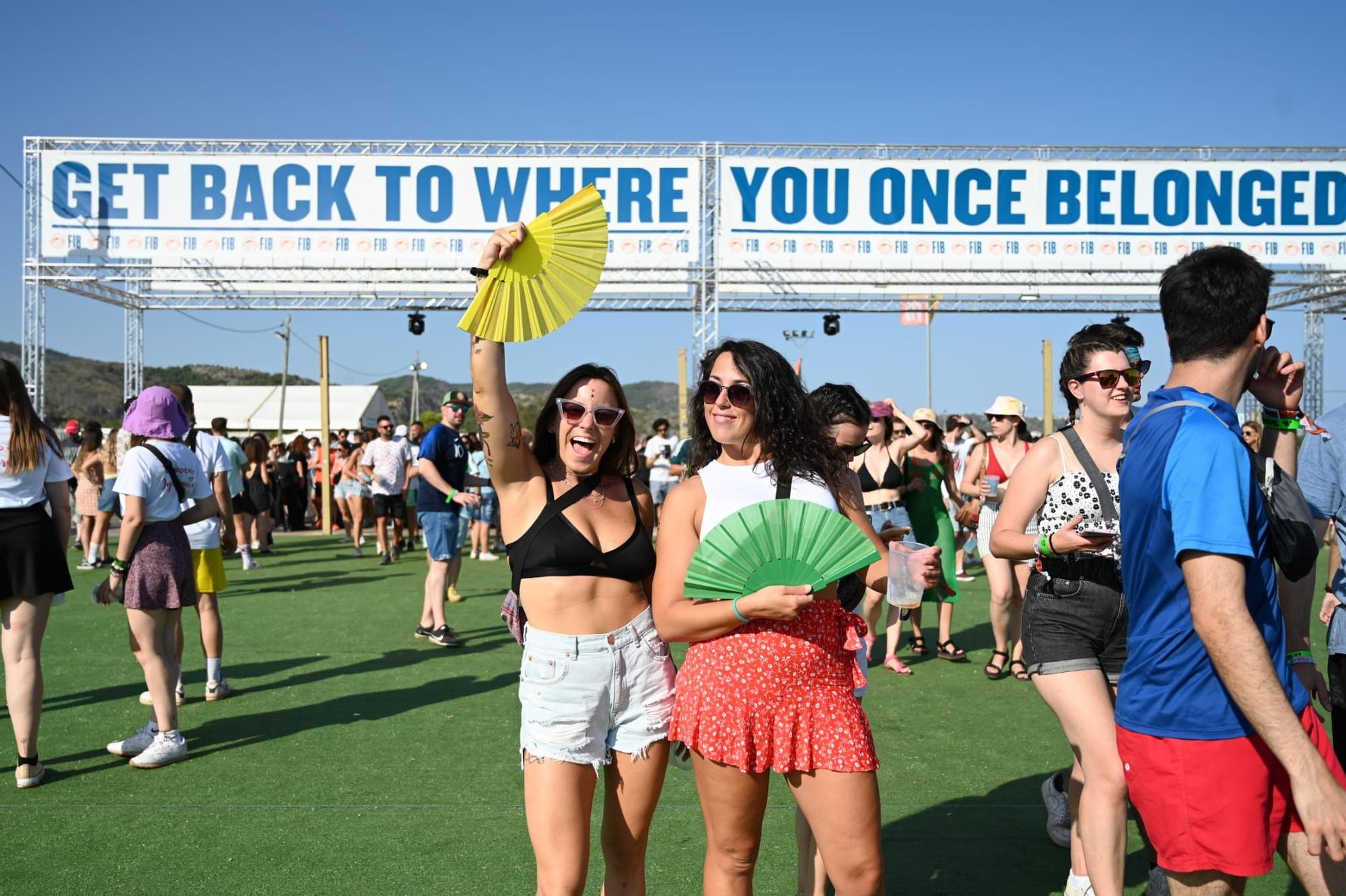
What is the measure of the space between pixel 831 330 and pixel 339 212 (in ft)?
29.6

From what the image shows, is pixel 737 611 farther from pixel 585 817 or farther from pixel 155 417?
pixel 155 417

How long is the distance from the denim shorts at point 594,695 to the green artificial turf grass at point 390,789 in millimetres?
1220

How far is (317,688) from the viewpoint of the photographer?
7320mm

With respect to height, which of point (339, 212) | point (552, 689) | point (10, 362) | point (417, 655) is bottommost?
point (417, 655)

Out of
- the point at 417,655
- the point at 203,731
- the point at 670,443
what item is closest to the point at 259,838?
the point at 203,731

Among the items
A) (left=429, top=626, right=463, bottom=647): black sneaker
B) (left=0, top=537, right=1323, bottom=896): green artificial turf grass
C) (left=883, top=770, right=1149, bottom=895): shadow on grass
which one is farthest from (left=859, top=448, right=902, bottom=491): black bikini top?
(left=429, top=626, right=463, bottom=647): black sneaker

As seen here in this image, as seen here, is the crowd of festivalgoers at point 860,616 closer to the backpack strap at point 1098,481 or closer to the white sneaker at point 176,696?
the backpack strap at point 1098,481

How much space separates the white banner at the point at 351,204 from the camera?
18562mm

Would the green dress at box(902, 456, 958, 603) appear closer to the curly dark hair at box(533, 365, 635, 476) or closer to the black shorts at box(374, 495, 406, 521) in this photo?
the curly dark hair at box(533, 365, 635, 476)

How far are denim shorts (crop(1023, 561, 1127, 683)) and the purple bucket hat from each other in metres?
4.46

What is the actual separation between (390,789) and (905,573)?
3195 millimetres

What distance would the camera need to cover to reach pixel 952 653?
829cm

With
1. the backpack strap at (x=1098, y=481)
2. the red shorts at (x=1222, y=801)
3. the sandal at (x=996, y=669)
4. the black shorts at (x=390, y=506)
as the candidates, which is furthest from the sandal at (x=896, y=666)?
the black shorts at (x=390, y=506)

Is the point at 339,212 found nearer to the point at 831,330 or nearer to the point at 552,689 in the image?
the point at 831,330
